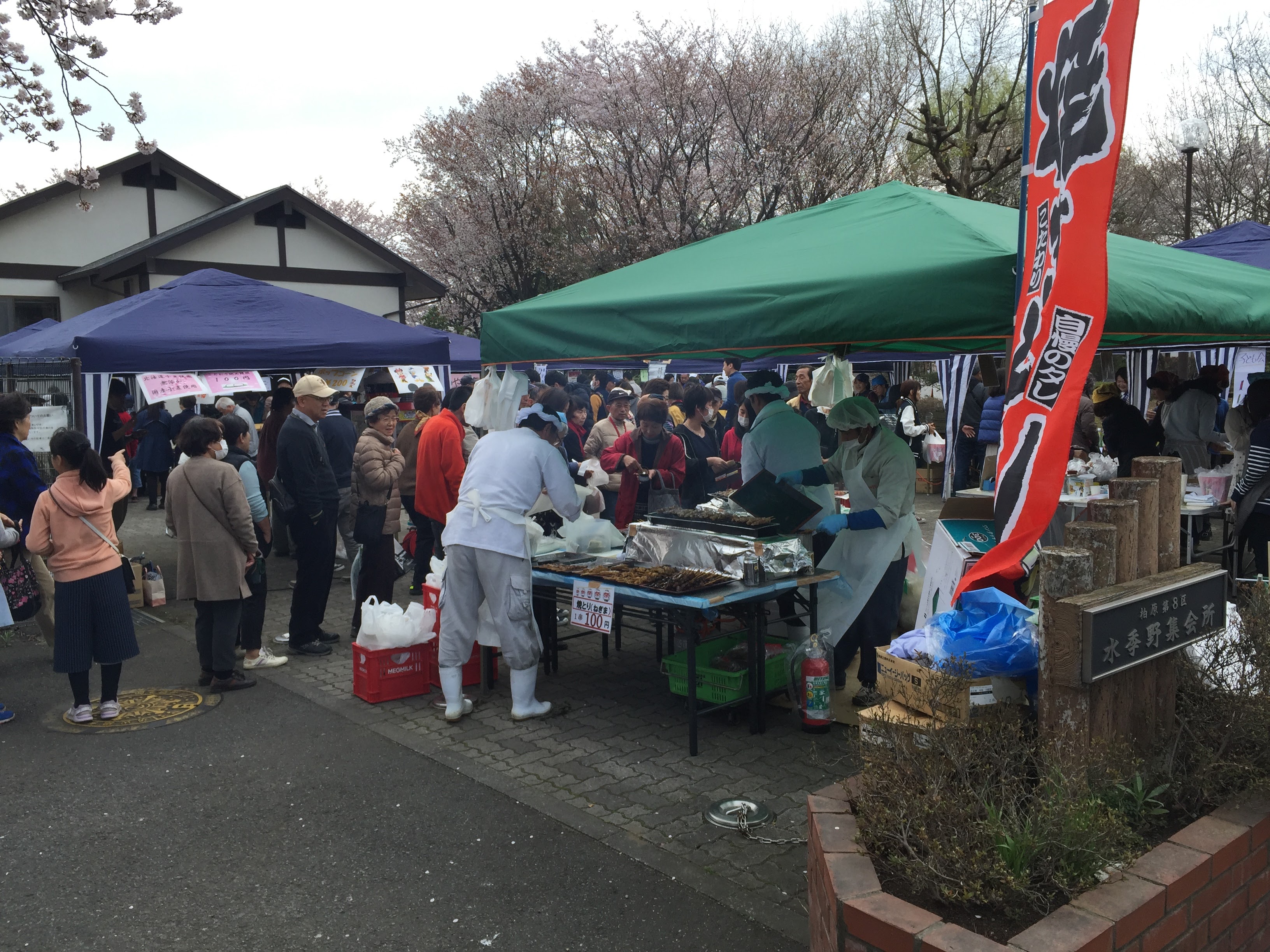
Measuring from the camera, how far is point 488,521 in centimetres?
552

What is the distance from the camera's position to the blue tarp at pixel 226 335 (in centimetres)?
884

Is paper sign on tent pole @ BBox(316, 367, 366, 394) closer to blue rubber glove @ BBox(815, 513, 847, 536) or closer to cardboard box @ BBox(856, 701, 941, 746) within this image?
blue rubber glove @ BBox(815, 513, 847, 536)

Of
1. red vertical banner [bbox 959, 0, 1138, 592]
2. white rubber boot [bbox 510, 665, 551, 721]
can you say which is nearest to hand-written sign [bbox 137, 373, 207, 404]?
white rubber boot [bbox 510, 665, 551, 721]

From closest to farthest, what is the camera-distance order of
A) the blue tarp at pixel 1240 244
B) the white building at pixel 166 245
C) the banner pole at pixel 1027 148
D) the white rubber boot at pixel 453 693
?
the banner pole at pixel 1027 148 < the white rubber boot at pixel 453 693 < the blue tarp at pixel 1240 244 < the white building at pixel 166 245

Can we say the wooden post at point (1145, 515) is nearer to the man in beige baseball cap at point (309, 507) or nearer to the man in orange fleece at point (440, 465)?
the man in orange fleece at point (440, 465)

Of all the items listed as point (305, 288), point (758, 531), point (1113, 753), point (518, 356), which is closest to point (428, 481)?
point (518, 356)

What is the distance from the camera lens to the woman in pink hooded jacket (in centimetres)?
559

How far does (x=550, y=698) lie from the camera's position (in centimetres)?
620

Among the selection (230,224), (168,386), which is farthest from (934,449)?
(230,224)

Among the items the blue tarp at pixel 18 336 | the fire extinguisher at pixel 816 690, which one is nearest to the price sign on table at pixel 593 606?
the fire extinguisher at pixel 816 690

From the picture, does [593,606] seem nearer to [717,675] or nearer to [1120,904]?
[717,675]

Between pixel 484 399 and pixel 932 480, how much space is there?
445 inches

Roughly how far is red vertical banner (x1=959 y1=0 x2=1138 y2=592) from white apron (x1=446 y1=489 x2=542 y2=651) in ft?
9.68

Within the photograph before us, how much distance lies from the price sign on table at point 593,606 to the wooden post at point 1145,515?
9.17ft
